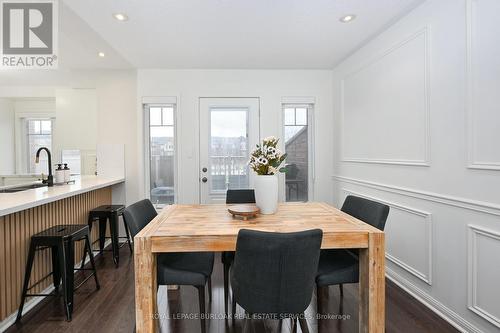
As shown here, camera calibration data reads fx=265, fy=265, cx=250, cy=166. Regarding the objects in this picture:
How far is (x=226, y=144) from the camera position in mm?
4027

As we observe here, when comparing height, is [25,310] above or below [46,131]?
below

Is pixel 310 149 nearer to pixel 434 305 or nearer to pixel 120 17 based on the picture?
pixel 434 305

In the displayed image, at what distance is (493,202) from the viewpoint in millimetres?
1676

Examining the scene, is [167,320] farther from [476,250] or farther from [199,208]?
[476,250]

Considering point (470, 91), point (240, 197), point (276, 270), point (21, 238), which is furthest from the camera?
point (240, 197)

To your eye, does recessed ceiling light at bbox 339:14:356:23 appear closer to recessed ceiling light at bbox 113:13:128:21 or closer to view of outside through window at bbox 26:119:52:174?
recessed ceiling light at bbox 113:13:128:21

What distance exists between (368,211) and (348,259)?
40 centimetres

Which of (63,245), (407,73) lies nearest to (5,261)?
(63,245)

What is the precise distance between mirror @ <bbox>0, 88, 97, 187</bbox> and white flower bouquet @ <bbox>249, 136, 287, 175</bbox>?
3223mm

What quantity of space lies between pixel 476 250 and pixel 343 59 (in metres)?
2.73

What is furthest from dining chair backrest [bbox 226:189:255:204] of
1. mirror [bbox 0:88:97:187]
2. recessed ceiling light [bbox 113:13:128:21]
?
mirror [bbox 0:88:97:187]

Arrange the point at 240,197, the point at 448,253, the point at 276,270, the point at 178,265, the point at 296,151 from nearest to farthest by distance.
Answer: the point at 276,270
the point at 178,265
the point at 448,253
the point at 240,197
the point at 296,151

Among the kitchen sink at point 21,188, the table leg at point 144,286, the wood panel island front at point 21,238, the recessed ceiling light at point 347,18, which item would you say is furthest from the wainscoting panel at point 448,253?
the kitchen sink at point 21,188

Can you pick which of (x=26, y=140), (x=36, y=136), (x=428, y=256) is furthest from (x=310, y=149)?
(x=26, y=140)
